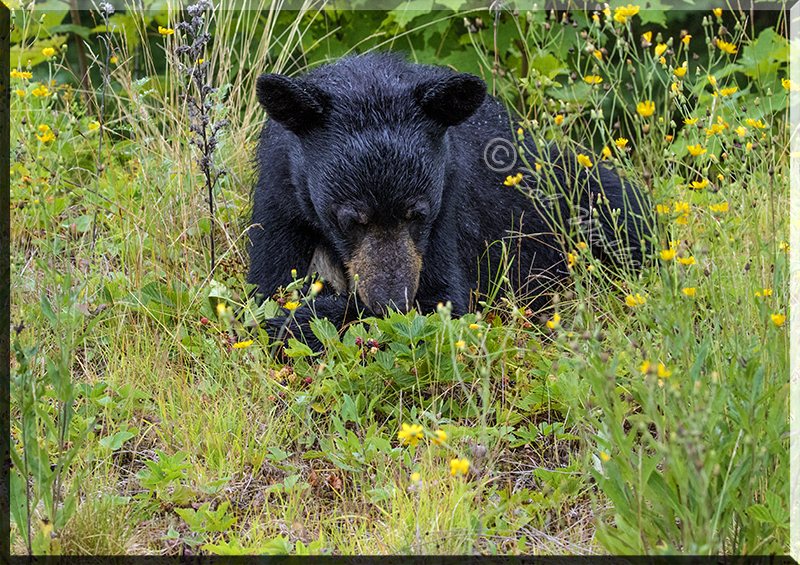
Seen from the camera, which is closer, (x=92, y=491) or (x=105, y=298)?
(x=92, y=491)

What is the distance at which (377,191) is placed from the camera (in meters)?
3.19

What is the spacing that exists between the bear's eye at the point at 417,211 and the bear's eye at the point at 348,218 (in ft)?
0.65

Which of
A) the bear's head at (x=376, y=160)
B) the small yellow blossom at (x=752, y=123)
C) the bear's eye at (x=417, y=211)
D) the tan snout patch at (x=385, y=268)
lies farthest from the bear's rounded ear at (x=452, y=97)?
the small yellow blossom at (x=752, y=123)

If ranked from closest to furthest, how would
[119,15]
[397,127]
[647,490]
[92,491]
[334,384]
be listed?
[647,490] < [92,491] < [334,384] < [397,127] < [119,15]

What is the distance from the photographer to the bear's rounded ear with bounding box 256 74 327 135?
3.17 m

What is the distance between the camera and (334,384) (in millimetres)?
2791

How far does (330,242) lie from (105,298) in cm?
110

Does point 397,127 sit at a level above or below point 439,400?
above

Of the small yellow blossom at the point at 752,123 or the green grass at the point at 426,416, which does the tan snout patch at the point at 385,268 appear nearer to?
the green grass at the point at 426,416

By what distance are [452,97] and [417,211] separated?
1.75ft

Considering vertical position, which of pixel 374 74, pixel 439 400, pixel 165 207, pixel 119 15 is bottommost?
pixel 439 400

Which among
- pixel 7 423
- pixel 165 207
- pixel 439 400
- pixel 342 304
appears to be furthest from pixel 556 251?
pixel 7 423

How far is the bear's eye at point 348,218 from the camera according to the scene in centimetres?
322

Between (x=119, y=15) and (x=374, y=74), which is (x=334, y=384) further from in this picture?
(x=119, y=15)
